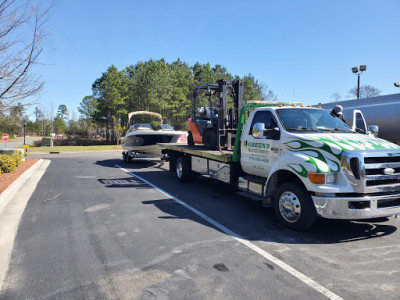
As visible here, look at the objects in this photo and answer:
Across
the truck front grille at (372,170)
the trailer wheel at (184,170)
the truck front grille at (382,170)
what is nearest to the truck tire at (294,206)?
the truck front grille at (372,170)

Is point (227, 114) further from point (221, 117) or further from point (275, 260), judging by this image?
point (275, 260)

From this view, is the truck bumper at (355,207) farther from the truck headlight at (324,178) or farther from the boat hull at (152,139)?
the boat hull at (152,139)

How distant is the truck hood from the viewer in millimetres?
4559

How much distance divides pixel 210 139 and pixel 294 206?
431cm

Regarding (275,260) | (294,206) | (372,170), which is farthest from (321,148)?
(275,260)

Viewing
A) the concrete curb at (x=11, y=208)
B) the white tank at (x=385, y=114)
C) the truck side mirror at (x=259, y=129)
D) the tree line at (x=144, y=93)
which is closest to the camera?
the concrete curb at (x=11, y=208)

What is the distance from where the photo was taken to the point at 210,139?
887cm

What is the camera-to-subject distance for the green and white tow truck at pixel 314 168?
14.5 feet

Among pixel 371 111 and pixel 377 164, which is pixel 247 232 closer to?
pixel 377 164

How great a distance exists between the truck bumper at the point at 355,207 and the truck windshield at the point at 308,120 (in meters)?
1.62

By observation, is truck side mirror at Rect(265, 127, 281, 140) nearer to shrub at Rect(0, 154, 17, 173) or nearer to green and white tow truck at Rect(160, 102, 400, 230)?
green and white tow truck at Rect(160, 102, 400, 230)

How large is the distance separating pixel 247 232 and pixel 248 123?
2.59 m

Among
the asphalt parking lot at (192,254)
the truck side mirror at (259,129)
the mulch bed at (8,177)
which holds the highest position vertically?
the truck side mirror at (259,129)

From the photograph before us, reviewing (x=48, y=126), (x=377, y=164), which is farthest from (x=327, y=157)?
(x=48, y=126)
